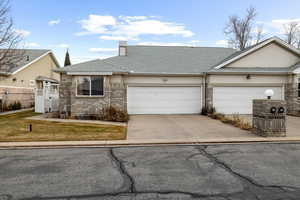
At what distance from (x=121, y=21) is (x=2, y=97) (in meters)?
13.4

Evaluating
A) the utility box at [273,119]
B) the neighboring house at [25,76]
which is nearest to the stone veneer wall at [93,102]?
the neighboring house at [25,76]

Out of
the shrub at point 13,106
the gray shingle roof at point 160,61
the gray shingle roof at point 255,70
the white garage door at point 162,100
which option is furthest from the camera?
the shrub at point 13,106

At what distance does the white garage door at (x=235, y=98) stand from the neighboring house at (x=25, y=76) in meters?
16.5

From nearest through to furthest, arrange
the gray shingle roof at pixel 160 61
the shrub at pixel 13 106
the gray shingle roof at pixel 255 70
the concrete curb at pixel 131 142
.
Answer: the concrete curb at pixel 131 142, the gray shingle roof at pixel 160 61, the gray shingle roof at pixel 255 70, the shrub at pixel 13 106

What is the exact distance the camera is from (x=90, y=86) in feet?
46.3

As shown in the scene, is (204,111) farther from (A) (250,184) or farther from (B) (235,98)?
(A) (250,184)

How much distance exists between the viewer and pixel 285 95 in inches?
624

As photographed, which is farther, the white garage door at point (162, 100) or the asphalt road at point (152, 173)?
the white garage door at point (162, 100)

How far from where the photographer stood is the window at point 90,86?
14.1m

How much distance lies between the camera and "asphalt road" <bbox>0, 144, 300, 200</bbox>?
3.85 m

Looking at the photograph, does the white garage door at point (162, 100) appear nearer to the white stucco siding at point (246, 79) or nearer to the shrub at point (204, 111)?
the shrub at point (204, 111)

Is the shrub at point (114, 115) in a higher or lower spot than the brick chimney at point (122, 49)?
lower

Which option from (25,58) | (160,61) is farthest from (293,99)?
(25,58)

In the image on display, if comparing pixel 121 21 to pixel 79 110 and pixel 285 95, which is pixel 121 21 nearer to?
pixel 79 110
